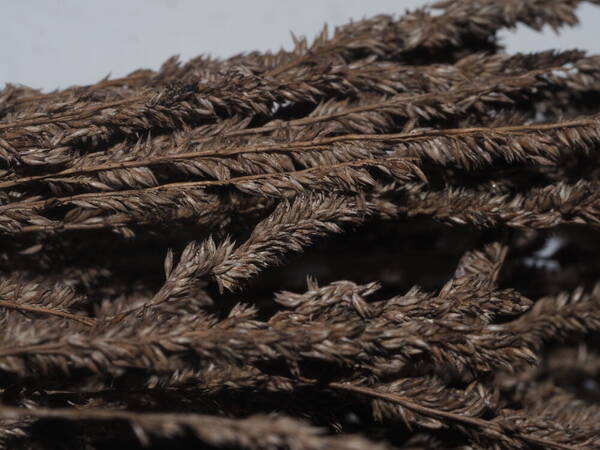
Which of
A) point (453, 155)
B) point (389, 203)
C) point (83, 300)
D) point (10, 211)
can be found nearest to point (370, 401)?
point (389, 203)

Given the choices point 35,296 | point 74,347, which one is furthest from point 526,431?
point 35,296

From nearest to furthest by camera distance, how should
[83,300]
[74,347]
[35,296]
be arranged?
[74,347], [35,296], [83,300]

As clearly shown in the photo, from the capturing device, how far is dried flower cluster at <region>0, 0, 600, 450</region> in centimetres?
201

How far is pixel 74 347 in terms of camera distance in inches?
68.9

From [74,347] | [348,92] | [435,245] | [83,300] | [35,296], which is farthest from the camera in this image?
[435,245]

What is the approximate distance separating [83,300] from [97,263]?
32 cm

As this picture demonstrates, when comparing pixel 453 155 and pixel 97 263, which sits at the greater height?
pixel 453 155

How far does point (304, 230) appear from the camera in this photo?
2.12m

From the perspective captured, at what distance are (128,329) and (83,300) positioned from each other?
22.7 inches

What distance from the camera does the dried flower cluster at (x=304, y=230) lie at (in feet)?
6.60

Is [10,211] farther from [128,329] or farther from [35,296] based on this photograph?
[128,329]

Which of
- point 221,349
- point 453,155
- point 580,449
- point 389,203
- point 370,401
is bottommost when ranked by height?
point 580,449

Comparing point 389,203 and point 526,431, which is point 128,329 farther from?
point 526,431

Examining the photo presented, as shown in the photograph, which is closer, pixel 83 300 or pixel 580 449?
pixel 580 449
